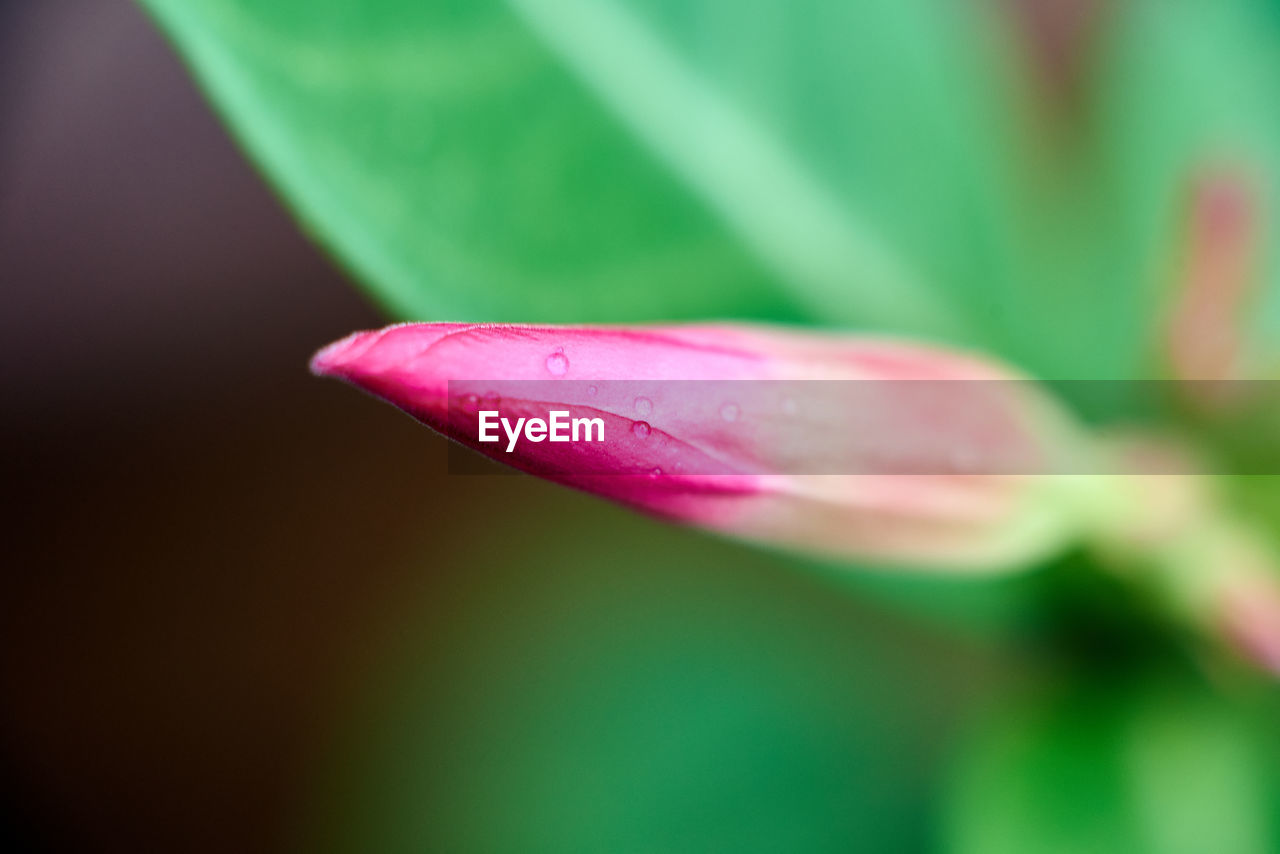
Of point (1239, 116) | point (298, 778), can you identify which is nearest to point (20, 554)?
point (298, 778)

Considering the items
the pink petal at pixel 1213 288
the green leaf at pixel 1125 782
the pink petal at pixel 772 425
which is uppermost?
the pink petal at pixel 1213 288

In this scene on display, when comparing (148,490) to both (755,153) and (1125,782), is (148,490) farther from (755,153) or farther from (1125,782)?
(1125,782)

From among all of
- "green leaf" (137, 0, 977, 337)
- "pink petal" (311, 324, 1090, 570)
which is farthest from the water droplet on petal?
"green leaf" (137, 0, 977, 337)

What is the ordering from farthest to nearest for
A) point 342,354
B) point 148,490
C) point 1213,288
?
point 148,490
point 1213,288
point 342,354

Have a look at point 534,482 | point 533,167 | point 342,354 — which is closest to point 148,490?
point 534,482

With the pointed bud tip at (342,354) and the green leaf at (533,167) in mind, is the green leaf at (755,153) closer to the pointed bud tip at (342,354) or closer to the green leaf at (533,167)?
the green leaf at (533,167)

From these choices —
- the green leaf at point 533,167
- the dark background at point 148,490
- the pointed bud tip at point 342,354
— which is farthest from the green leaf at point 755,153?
the dark background at point 148,490
